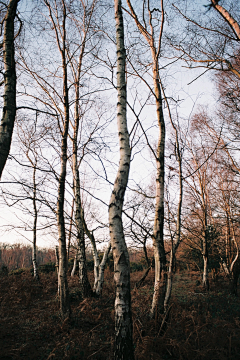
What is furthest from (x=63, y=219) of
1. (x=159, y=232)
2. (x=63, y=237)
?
(x=159, y=232)

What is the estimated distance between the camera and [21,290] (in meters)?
9.01

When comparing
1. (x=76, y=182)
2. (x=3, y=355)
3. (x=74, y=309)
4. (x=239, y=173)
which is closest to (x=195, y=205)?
(x=239, y=173)

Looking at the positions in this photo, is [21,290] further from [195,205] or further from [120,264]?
[195,205]

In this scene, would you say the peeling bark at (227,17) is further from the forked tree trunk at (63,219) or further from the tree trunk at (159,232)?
the forked tree trunk at (63,219)

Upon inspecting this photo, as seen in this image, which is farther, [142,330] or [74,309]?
[74,309]

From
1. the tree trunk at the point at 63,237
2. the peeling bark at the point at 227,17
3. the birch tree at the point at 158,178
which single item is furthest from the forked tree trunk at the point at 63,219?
the peeling bark at the point at 227,17

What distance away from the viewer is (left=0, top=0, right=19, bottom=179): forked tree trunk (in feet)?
10.1

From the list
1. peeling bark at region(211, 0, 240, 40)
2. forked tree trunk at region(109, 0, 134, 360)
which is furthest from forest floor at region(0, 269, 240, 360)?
peeling bark at region(211, 0, 240, 40)

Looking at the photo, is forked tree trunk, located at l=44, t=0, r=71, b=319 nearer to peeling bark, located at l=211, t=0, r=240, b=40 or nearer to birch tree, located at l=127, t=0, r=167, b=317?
birch tree, located at l=127, t=0, r=167, b=317

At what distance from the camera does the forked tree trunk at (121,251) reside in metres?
2.57

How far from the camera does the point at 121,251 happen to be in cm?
279

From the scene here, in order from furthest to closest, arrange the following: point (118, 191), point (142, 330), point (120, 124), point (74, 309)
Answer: point (74, 309) < point (142, 330) < point (120, 124) < point (118, 191)

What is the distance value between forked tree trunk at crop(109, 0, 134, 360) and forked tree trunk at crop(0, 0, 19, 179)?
1.75 meters

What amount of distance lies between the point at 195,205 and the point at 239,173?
4809 millimetres
